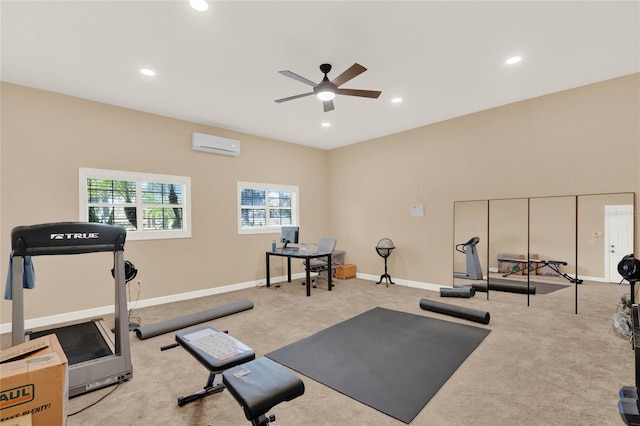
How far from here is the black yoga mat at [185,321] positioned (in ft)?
11.6

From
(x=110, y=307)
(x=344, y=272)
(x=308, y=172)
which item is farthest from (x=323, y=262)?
(x=110, y=307)

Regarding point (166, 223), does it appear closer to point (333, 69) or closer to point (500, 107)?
point (333, 69)

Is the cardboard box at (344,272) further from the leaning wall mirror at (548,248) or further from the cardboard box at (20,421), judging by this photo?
the cardboard box at (20,421)

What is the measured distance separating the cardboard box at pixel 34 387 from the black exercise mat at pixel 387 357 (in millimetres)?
1689

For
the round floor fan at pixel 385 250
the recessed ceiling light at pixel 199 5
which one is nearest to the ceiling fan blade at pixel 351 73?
the recessed ceiling light at pixel 199 5

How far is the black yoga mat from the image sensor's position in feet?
11.6

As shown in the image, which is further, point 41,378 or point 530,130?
point 530,130

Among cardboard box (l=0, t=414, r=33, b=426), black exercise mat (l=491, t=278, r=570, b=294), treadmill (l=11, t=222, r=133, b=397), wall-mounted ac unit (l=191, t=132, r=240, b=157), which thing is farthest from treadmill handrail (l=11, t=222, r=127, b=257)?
black exercise mat (l=491, t=278, r=570, b=294)

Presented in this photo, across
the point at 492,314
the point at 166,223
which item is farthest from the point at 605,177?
the point at 166,223

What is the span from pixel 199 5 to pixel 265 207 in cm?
435

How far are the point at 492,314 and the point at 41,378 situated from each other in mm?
4665

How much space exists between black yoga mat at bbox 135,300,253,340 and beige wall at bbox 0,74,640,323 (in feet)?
4.14

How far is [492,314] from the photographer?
4160 mm

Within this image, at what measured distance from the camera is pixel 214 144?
5.48 m
